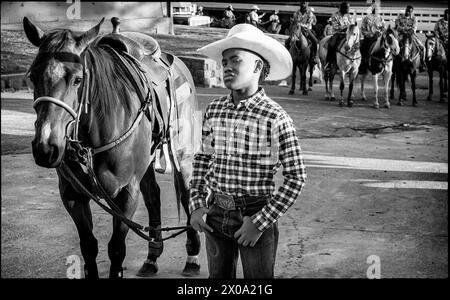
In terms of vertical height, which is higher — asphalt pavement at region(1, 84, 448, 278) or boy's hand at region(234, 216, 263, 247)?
boy's hand at region(234, 216, 263, 247)

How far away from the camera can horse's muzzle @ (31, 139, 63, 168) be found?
3342 mm

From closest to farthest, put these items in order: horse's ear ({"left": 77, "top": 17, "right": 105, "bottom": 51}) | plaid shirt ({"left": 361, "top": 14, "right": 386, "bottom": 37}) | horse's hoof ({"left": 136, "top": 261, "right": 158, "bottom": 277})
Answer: horse's ear ({"left": 77, "top": 17, "right": 105, "bottom": 51}), horse's hoof ({"left": 136, "top": 261, "right": 158, "bottom": 277}), plaid shirt ({"left": 361, "top": 14, "right": 386, "bottom": 37})

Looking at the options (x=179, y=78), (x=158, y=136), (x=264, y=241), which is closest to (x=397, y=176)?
(x=179, y=78)

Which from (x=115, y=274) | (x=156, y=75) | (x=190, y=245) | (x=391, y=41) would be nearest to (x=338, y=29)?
(x=391, y=41)

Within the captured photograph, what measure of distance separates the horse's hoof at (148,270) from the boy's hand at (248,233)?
2.07 metres

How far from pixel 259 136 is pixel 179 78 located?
2.47 m

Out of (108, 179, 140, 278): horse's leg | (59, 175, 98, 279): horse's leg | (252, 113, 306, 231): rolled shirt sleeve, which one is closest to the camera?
(252, 113, 306, 231): rolled shirt sleeve

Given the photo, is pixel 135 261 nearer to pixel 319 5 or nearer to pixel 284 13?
pixel 284 13

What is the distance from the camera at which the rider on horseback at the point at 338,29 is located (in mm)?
15609

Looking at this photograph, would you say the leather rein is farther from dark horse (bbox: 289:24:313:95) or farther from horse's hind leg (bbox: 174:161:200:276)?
dark horse (bbox: 289:24:313:95)

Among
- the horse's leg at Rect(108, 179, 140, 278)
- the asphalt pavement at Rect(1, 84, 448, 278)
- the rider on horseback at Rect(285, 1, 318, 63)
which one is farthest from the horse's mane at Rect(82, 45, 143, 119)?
the rider on horseback at Rect(285, 1, 318, 63)

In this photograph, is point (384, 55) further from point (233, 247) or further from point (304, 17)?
point (233, 247)

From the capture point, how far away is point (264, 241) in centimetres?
315

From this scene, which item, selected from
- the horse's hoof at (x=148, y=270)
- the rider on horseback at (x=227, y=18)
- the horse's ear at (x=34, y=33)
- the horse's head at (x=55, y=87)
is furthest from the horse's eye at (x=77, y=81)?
the rider on horseback at (x=227, y=18)
